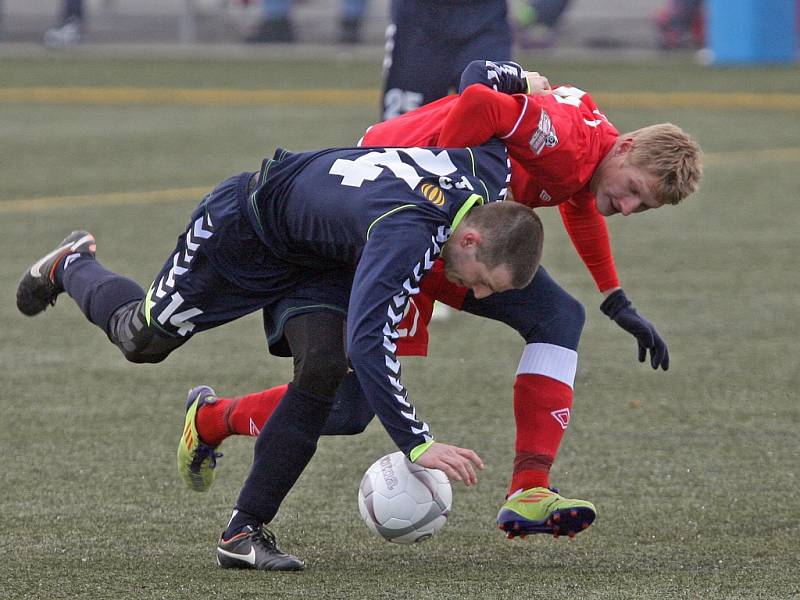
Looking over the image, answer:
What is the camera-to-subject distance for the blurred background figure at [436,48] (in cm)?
655

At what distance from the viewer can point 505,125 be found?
3.99 metres

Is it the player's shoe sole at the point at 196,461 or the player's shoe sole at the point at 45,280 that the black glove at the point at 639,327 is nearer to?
the player's shoe sole at the point at 196,461

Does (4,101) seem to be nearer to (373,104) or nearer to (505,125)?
(373,104)

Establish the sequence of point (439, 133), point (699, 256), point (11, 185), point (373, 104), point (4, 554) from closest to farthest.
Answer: point (4, 554) → point (439, 133) → point (699, 256) → point (11, 185) → point (373, 104)

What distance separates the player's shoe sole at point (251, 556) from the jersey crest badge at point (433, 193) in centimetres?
93

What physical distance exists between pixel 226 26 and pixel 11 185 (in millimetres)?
9748

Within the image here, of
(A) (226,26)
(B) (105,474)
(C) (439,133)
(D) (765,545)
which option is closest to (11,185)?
(B) (105,474)

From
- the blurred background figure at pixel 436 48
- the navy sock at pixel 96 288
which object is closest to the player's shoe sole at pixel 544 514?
the navy sock at pixel 96 288

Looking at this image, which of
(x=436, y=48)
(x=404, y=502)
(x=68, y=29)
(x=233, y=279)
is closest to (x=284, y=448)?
(x=404, y=502)

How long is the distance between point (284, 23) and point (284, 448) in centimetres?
1555

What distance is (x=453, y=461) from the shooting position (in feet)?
11.2

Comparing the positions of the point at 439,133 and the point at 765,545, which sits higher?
the point at 439,133

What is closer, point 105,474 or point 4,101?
point 105,474

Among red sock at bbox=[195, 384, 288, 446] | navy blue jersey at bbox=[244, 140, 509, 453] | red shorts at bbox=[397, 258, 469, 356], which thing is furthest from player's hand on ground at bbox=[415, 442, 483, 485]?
red sock at bbox=[195, 384, 288, 446]
